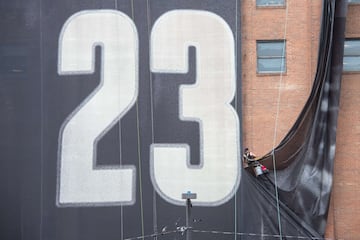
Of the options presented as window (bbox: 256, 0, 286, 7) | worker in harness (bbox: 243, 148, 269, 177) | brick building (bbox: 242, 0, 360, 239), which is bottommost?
worker in harness (bbox: 243, 148, 269, 177)

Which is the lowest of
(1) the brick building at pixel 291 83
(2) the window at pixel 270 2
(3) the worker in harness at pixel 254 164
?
(3) the worker in harness at pixel 254 164

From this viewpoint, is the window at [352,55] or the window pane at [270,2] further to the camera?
the window pane at [270,2]

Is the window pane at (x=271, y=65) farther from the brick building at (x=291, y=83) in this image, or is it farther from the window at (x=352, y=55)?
the window at (x=352, y=55)

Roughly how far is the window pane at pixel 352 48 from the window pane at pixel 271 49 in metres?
1.87

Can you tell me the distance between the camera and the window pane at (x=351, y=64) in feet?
53.1

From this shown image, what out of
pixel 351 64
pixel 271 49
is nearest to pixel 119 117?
pixel 271 49

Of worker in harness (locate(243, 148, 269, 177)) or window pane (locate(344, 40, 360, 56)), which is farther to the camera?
window pane (locate(344, 40, 360, 56))

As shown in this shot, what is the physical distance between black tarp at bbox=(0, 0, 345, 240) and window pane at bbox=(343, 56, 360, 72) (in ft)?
3.67

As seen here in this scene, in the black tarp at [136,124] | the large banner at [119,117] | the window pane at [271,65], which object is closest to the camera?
the black tarp at [136,124]

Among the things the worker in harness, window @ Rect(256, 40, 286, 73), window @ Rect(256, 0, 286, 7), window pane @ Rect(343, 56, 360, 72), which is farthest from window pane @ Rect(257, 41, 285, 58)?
the worker in harness

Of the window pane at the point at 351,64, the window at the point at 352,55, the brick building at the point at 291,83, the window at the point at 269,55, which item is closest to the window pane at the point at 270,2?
the brick building at the point at 291,83

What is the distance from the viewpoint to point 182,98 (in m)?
15.5

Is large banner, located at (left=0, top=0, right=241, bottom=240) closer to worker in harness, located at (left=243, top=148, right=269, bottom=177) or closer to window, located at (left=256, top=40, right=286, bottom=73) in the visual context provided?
worker in harness, located at (left=243, top=148, right=269, bottom=177)

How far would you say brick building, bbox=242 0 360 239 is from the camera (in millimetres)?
15727
